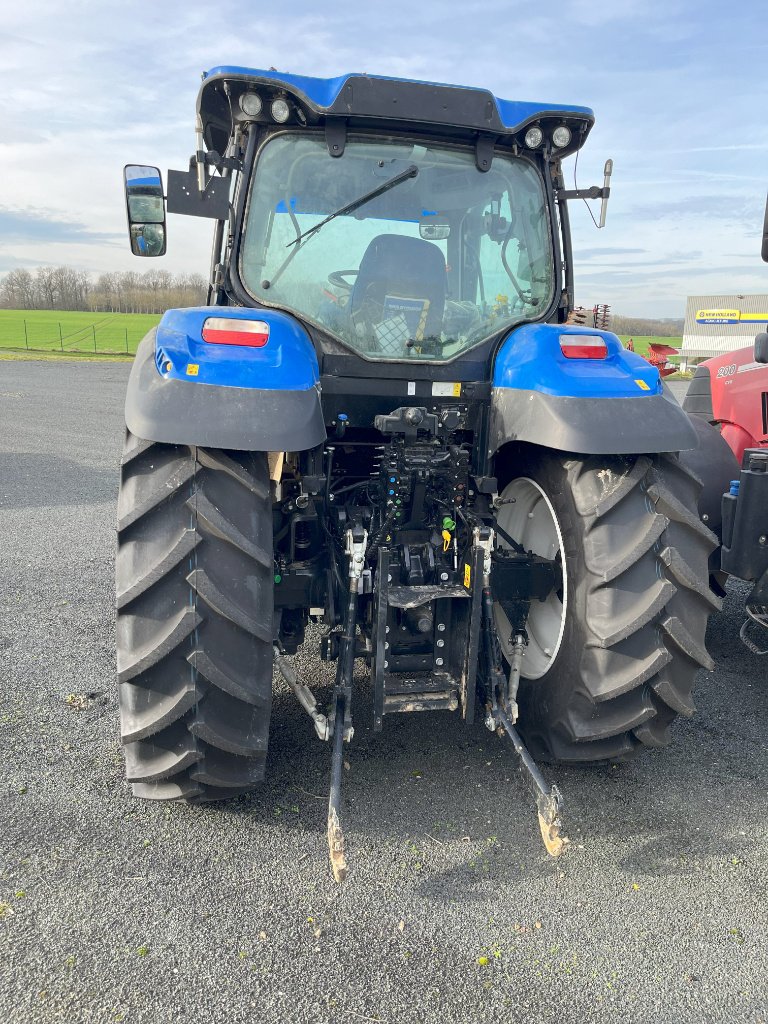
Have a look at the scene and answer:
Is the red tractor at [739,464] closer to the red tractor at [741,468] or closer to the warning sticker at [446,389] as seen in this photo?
the red tractor at [741,468]

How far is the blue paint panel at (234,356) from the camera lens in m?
2.36

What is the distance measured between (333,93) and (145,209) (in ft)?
2.90

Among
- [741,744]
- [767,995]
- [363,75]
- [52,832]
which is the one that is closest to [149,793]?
[52,832]

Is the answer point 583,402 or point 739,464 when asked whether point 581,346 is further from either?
point 739,464

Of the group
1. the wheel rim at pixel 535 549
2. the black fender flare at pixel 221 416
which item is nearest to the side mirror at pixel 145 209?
the black fender flare at pixel 221 416

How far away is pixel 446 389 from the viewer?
2.94 metres

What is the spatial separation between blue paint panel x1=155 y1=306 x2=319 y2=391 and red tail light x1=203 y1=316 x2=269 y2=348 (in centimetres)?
2

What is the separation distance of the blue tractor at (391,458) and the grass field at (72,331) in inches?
1356

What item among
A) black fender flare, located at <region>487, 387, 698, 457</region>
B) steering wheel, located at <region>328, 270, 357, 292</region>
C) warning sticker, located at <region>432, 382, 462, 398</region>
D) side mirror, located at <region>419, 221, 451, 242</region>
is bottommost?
black fender flare, located at <region>487, 387, 698, 457</region>

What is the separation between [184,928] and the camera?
2.11 meters

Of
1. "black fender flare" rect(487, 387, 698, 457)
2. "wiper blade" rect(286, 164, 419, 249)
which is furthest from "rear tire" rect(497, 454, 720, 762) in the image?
"wiper blade" rect(286, 164, 419, 249)

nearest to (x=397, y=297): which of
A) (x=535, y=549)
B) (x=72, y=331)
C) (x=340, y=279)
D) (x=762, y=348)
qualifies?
(x=340, y=279)

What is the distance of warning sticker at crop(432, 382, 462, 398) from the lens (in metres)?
2.93

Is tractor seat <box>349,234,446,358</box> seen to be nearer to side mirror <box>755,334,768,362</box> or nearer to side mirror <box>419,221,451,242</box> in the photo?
side mirror <box>419,221,451,242</box>
